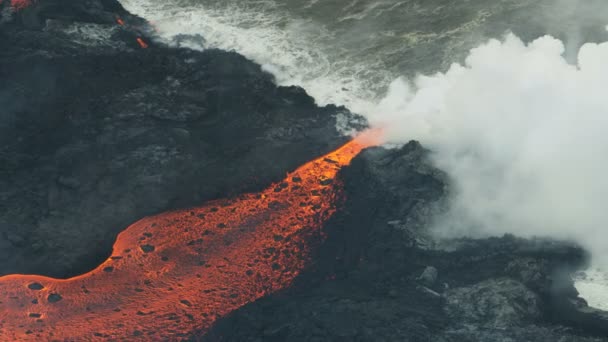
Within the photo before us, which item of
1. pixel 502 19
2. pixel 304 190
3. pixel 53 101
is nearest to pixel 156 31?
pixel 53 101

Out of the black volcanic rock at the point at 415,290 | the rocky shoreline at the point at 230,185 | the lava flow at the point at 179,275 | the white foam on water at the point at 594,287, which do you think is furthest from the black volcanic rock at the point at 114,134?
the white foam on water at the point at 594,287

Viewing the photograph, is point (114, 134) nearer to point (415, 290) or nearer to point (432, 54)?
point (415, 290)

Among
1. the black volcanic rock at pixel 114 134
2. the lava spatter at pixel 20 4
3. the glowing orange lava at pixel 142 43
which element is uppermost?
the lava spatter at pixel 20 4

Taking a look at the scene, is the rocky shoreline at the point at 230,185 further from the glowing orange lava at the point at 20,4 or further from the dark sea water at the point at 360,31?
the dark sea water at the point at 360,31

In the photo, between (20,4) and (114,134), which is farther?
(20,4)

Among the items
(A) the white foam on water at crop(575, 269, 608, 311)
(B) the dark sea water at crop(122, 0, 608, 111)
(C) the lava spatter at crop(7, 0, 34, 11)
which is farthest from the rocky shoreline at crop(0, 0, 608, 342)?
(B) the dark sea water at crop(122, 0, 608, 111)

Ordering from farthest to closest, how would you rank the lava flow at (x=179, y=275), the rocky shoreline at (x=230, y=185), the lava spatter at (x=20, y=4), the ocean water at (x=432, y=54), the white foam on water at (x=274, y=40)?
the lava spatter at (x=20, y=4), the white foam on water at (x=274, y=40), the ocean water at (x=432, y=54), the lava flow at (x=179, y=275), the rocky shoreline at (x=230, y=185)

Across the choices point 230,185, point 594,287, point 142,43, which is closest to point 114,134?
point 230,185
